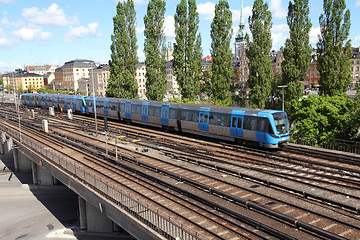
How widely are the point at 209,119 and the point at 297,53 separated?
53.9 ft

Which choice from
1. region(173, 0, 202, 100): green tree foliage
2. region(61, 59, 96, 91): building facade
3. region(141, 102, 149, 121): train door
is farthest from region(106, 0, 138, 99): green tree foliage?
region(61, 59, 96, 91): building facade

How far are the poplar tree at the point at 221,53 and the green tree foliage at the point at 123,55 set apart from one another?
14.0 meters

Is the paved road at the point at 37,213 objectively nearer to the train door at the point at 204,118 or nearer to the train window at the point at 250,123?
the train window at the point at 250,123

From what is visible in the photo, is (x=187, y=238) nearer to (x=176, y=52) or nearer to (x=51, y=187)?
(x=51, y=187)

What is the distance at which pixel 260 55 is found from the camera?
41.3 meters

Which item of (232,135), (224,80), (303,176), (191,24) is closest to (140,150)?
(232,135)

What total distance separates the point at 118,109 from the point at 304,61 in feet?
79.7

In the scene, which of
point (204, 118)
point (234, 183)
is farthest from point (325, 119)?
point (234, 183)

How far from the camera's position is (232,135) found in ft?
91.0

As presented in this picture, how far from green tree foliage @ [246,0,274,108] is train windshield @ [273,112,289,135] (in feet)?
51.3

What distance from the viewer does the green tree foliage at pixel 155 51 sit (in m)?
49.1

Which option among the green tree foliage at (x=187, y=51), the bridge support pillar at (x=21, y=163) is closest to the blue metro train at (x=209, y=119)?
the green tree foliage at (x=187, y=51)

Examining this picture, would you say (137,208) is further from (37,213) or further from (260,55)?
(260,55)

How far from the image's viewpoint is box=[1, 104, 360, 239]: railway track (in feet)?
42.3
